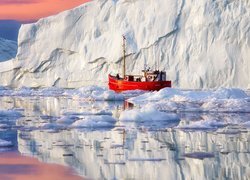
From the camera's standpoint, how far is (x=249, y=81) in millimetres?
20812

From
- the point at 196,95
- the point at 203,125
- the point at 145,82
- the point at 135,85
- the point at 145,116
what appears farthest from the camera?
the point at 135,85

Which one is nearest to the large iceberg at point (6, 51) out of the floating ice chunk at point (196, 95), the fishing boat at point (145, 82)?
the fishing boat at point (145, 82)

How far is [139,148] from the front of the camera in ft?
21.8

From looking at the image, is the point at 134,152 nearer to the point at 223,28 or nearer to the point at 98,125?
the point at 98,125

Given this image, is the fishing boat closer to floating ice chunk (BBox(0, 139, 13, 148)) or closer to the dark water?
the dark water

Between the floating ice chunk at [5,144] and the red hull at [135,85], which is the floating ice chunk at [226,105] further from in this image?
the red hull at [135,85]

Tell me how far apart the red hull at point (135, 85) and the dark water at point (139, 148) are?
1102 cm

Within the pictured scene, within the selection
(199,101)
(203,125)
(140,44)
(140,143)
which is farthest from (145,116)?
(140,44)

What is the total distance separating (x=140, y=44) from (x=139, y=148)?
59.2 ft

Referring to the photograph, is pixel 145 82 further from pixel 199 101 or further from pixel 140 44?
pixel 199 101

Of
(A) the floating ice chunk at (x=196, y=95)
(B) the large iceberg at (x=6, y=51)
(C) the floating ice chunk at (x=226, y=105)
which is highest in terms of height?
(B) the large iceberg at (x=6, y=51)

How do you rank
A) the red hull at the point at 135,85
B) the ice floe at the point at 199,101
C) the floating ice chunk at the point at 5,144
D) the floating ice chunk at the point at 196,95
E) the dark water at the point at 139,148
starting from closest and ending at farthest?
1. the dark water at the point at 139,148
2. the floating ice chunk at the point at 5,144
3. the ice floe at the point at 199,101
4. the floating ice chunk at the point at 196,95
5. the red hull at the point at 135,85

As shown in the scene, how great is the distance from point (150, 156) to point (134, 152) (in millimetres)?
304

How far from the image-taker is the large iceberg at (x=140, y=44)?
2164 cm
